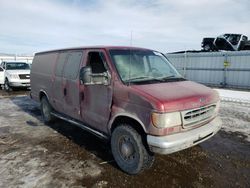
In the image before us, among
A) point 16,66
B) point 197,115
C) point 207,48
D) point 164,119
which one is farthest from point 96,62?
point 207,48

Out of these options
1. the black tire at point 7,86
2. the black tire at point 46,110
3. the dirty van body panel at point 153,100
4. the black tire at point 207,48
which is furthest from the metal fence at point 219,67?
the dirty van body panel at point 153,100

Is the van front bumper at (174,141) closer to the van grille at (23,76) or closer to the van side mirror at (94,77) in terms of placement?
the van side mirror at (94,77)

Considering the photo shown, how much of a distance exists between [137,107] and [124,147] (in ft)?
2.57

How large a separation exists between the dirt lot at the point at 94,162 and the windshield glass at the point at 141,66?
60.7 inches

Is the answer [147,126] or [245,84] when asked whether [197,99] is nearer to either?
[147,126]

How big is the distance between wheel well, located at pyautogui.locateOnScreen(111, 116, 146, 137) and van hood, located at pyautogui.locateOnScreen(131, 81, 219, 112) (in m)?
0.51

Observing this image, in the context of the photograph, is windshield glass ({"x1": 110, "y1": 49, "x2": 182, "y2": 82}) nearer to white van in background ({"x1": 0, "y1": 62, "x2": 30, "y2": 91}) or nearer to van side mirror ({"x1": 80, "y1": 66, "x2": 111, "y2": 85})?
van side mirror ({"x1": 80, "y1": 66, "x2": 111, "y2": 85})

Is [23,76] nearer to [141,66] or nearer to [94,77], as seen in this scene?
[94,77]

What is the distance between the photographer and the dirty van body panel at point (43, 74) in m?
5.85

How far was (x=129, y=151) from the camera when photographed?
3643mm

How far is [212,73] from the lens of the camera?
16938 mm

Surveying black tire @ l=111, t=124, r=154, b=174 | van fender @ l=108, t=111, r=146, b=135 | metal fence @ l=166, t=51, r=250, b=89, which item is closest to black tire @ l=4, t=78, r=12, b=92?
metal fence @ l=166, t=51, r=250, b=89

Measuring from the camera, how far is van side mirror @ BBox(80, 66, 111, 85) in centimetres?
384

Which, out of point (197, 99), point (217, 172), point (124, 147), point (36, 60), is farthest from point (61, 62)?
point (217, 172)
